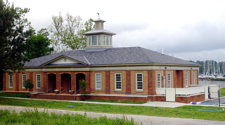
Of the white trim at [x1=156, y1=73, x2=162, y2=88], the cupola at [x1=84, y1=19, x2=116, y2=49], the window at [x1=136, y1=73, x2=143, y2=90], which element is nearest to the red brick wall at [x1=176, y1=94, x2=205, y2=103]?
the white trim at [x1=156, y1=73, x2=162, y2=88]

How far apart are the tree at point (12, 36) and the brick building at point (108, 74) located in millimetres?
3761

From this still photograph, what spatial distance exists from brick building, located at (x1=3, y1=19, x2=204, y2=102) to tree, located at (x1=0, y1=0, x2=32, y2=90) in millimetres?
3761

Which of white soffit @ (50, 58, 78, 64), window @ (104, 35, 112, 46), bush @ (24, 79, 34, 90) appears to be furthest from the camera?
window @ (104, 35, 112, 46)

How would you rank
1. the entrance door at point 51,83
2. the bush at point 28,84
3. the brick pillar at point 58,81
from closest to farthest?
the brick pillar at point 58,81 < the bush at point 28,84 < the entrance door at point 51,83

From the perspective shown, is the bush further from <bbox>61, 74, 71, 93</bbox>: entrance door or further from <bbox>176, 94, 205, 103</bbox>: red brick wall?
<bbox>176, 94, 205, 103</bbox>: red brick wall

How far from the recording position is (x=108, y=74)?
37.2m

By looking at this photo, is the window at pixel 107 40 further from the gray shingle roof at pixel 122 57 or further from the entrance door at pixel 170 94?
the entrance door at pixel 170 94

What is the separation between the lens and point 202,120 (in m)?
20.2

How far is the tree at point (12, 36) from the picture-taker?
3173cm

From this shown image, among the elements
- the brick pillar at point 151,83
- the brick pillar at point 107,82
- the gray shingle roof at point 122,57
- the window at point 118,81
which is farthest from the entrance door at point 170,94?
the brick pillar at point 107,82

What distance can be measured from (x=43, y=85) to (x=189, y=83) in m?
19.3

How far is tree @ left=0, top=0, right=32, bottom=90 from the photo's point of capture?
31.7m

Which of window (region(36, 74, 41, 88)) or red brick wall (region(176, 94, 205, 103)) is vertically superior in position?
window (region(36, 74, 41, 88))

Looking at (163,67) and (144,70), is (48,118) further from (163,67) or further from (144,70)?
(163,67)
